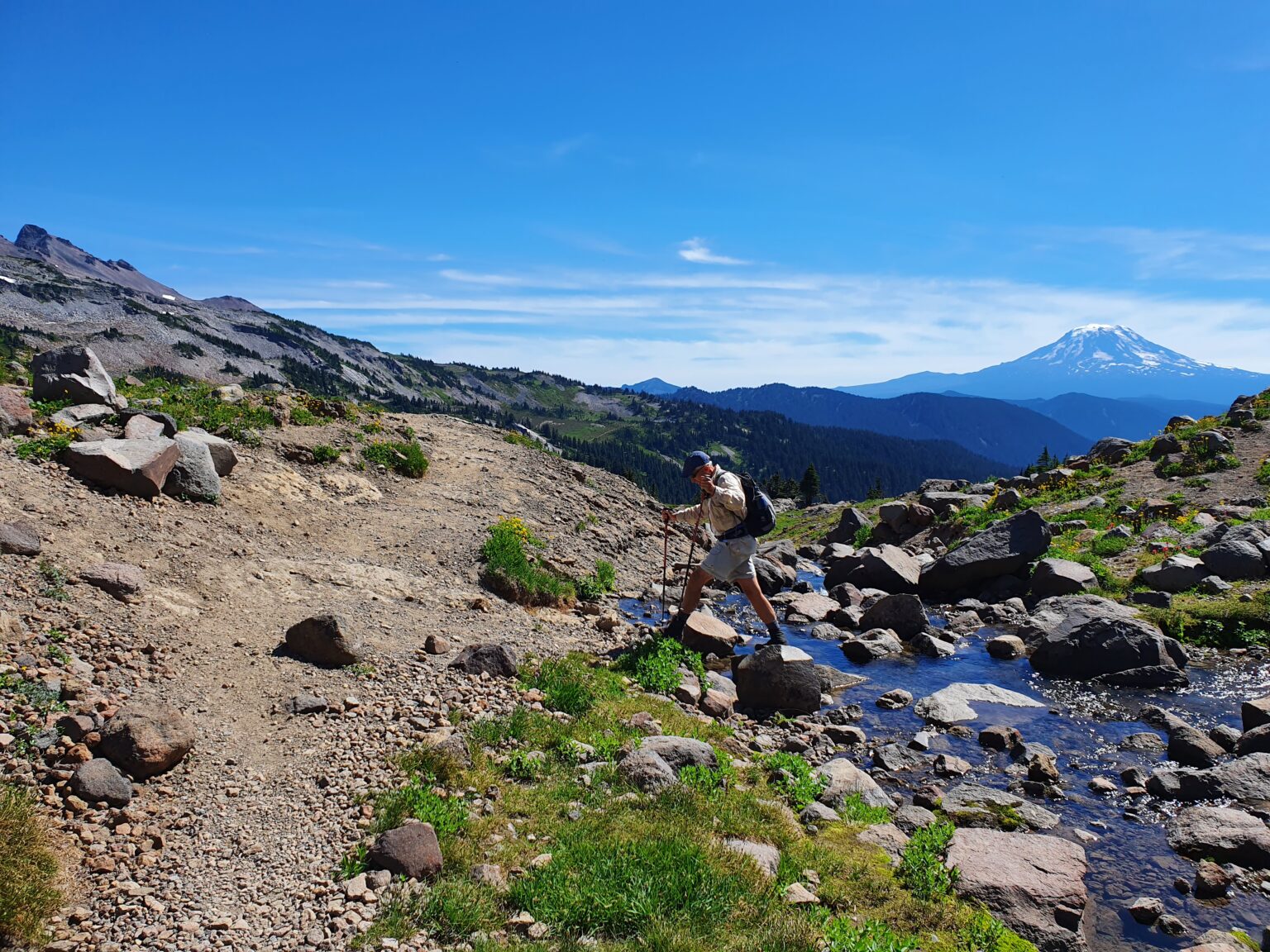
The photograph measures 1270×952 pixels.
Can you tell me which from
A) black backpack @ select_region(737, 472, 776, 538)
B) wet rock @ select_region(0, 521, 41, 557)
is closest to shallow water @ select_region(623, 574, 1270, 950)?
A: black backpack @ select_region(737, 472, 776, 538)

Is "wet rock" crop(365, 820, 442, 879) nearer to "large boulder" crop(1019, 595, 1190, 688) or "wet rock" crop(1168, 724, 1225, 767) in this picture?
"wet rock" crop(1168, 724, 1225, 767)

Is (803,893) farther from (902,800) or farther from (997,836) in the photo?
(902,800)

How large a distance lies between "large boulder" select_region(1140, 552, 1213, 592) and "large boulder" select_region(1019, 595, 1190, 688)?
3.78 metres

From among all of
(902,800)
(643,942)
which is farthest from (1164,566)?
(643,942)

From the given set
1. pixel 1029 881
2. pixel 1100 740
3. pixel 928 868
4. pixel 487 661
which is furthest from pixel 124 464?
pixel 1100 740

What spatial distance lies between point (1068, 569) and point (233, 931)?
23339 millimetres

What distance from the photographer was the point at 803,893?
6.58 metres

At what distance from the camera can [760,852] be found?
7219mm

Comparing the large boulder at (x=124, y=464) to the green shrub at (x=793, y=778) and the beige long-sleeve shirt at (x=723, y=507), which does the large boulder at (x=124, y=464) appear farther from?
the green shrub at (x=793, y=778)

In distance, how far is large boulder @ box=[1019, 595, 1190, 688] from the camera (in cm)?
1428

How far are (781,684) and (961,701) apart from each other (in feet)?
12.9

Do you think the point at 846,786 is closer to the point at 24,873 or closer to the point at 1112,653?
the point at 24,873

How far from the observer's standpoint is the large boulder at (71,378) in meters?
15.1

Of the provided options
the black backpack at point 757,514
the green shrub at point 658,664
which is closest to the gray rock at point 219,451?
the green shrub at point 658,664
